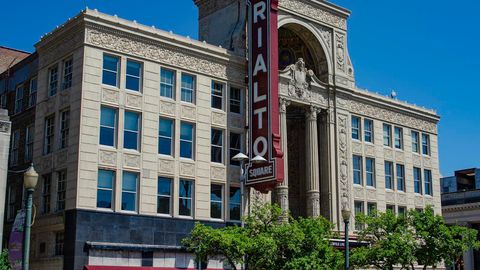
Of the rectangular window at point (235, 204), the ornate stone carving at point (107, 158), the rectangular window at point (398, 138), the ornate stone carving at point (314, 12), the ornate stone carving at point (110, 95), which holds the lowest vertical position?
the rectangular window at point (235, 204)

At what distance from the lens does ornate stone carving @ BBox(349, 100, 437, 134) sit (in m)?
49.9

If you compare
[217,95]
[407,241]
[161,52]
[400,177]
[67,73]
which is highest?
[161,52]

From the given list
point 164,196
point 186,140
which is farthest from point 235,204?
point 164,196

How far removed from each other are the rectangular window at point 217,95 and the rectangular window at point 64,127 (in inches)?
351

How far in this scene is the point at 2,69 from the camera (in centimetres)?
5303

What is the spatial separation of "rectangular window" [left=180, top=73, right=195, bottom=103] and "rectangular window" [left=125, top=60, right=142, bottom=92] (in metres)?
2.87

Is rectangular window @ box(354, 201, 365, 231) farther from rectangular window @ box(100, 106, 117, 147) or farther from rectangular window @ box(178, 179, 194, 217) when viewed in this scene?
rectangular window @ box(100, 106, 117, 147)

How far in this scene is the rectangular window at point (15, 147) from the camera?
40.8 metres

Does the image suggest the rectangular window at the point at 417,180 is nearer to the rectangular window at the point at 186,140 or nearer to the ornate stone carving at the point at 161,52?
the ornate stone carving at the point at 161,52

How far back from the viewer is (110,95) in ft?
118

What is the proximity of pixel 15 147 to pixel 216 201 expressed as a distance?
500 inches

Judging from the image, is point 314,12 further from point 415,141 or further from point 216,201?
point 216,201

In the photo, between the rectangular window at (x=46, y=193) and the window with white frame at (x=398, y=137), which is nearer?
the rectangular window at (x=46, y=193)

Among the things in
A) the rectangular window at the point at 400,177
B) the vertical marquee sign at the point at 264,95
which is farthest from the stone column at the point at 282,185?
the rectangular window at the point at 400,177
